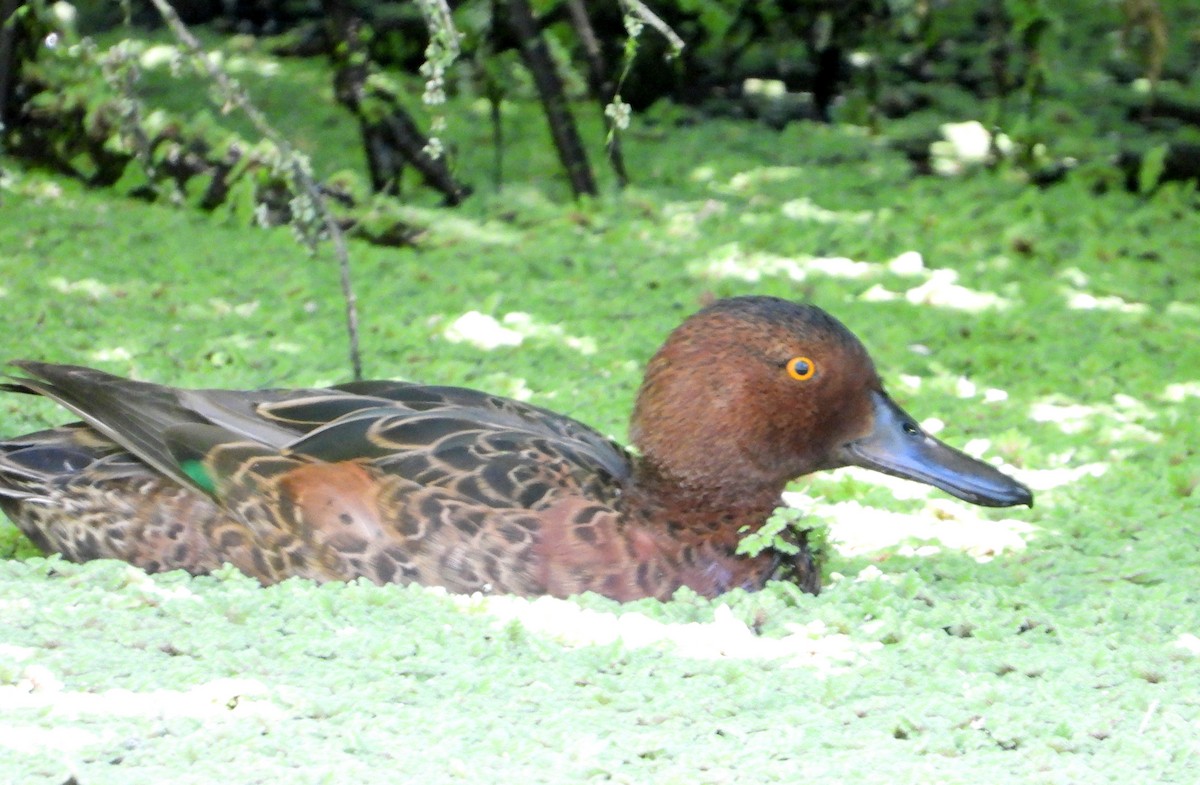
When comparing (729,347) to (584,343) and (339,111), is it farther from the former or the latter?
(339,111)

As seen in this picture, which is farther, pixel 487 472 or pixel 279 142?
pixel 279 142

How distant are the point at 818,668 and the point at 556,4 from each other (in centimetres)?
486

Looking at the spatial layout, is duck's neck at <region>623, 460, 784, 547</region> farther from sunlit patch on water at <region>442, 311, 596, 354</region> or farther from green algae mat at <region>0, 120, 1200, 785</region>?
sunlit patch on water at <region>442, 311, 596, 354</region>

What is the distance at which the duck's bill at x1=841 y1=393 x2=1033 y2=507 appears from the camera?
12.7 ft

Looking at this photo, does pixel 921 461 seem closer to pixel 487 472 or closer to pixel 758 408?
pixel 758 408

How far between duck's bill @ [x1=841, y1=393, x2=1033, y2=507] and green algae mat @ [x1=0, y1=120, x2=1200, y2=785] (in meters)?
0.21

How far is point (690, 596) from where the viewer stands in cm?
358

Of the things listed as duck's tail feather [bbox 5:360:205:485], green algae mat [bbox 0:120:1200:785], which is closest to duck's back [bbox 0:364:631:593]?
duck's tail feather [bbox 5:360:205:485]

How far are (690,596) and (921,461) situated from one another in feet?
2.29

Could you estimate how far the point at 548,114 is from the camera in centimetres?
683

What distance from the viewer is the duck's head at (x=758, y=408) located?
3.81 metres

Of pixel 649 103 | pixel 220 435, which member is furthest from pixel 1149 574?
pixel 649 103

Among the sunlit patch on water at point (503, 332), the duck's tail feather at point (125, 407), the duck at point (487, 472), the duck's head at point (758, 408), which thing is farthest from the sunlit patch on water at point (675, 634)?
the sunlit patch on water at point (503, 332)

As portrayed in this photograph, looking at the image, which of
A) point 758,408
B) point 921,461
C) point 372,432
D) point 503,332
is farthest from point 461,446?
point 503,332
